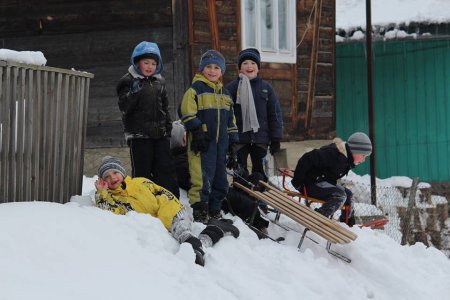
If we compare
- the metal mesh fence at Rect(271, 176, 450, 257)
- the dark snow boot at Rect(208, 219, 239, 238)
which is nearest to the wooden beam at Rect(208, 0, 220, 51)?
the metal mesh fence at Rect(271, 176, 450, 257)

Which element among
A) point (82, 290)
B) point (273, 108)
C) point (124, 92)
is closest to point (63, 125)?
point (124, 92)

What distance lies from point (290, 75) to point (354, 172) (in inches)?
191

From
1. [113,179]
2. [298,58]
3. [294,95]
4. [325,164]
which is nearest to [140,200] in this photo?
[113,179]

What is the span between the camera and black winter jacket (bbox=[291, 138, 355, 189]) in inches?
261

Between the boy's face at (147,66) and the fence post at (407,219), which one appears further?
the fence post at (407,219)

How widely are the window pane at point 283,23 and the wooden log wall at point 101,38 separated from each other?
6.41ft

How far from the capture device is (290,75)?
10.9 m

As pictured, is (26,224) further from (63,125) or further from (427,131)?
(427,131)

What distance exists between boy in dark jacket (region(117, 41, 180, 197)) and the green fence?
981 cm

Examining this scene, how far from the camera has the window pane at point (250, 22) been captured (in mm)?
10430

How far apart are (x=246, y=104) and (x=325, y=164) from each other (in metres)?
1.05

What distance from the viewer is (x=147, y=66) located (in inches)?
233

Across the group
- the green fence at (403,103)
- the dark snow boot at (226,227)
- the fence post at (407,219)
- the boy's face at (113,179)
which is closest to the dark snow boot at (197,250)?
the dark snow boot at (226,227)

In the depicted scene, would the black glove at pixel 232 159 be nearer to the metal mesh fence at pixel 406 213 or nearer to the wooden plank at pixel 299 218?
the wooden plank at pixel 299 218
